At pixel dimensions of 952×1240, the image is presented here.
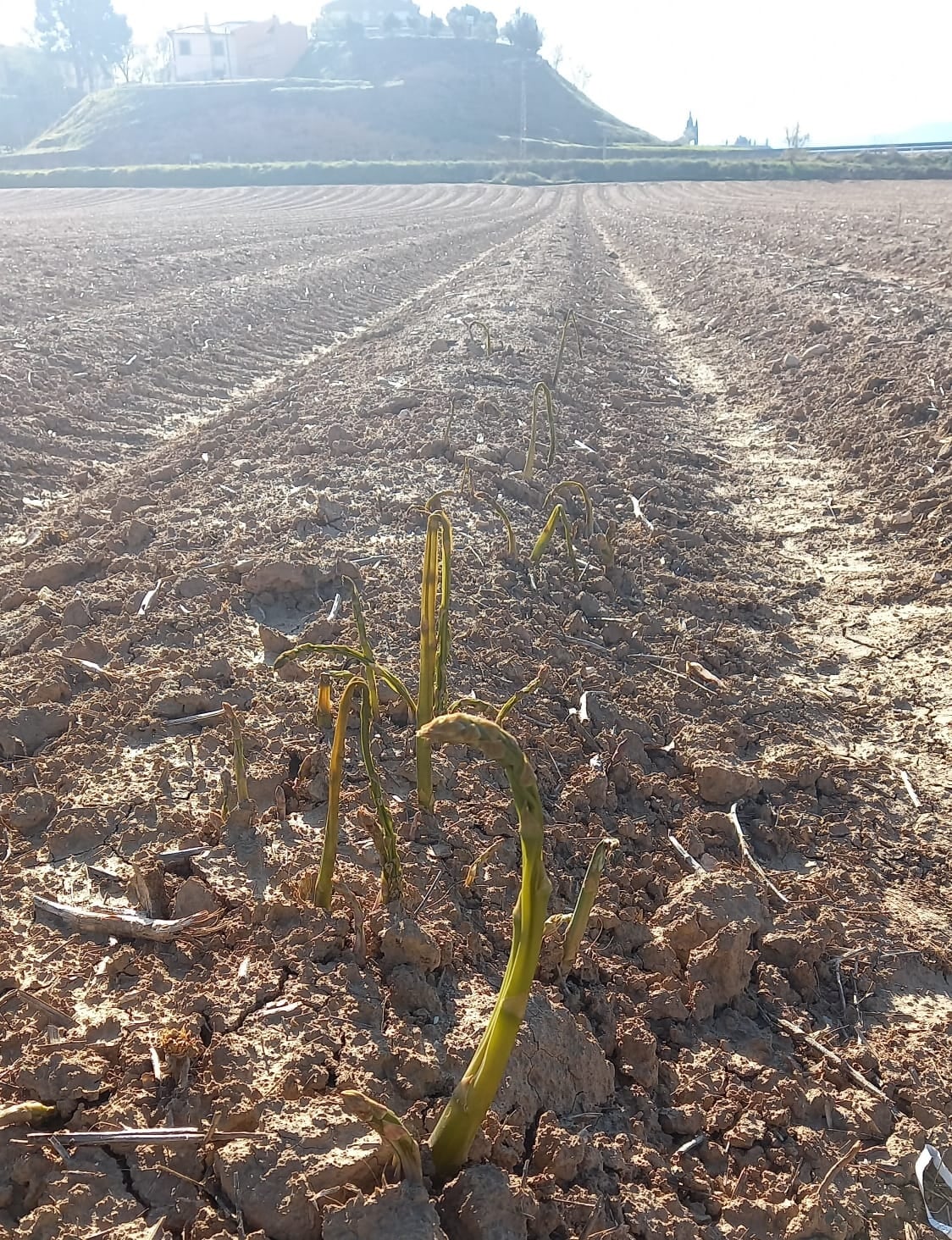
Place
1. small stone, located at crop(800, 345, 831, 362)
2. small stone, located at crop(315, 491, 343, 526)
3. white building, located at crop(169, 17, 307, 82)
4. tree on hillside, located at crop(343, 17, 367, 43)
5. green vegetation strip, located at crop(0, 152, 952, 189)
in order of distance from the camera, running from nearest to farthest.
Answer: small stone, located at crop(315, 491, 343, 526), small stone, located at crop(800, 345, 831, 362), green vegetation strip, located at crop(0, 152, 952, 189), white building, located at crop(169, 17, 307, 82), tree on hillside, located at crop(343, 17, 367, 43)

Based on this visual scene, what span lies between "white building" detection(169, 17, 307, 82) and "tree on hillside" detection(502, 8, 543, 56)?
16.3 meters

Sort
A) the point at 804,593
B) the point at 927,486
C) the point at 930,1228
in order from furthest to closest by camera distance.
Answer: the point at 927,486, the point at 804,593, the point at 930,1228

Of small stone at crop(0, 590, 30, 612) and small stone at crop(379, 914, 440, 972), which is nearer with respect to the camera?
small stone at crop(379, 914, 440, 972)

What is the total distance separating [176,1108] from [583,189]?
130 feet

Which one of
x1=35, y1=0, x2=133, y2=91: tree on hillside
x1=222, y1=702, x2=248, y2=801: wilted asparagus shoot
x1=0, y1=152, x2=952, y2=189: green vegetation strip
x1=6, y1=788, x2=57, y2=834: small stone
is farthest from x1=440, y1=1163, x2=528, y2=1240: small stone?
x1=35, y1=0, x2=133, y2=91: tree on hillside

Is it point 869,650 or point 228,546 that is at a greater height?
point 228,546

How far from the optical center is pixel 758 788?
10.1ft

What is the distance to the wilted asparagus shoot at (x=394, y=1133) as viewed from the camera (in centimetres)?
142

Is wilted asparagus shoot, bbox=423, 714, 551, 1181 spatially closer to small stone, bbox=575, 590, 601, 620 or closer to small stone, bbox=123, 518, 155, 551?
small stone, bbox=575, 590, 601, 620

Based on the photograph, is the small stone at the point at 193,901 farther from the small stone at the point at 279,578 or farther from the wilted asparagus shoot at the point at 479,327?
the wilted asparagus shoot at the point at 479,327

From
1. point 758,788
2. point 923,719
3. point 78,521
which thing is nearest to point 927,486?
point 923,719

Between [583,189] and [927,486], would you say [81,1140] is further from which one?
[583,189]

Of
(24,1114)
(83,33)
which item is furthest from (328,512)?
(83,33)

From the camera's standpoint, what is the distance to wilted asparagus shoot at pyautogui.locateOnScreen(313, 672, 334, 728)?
2.64 metres
